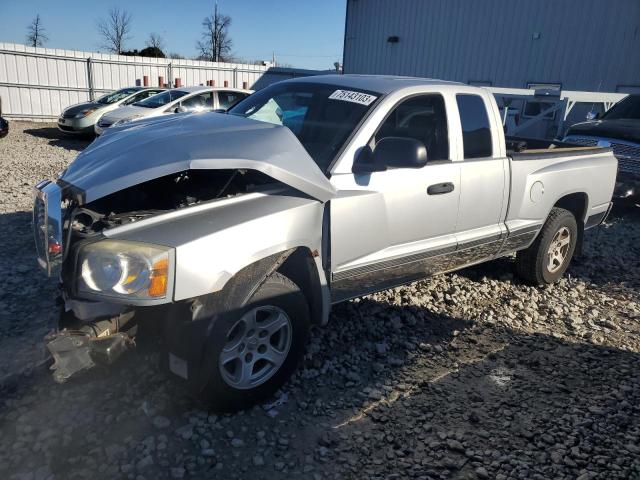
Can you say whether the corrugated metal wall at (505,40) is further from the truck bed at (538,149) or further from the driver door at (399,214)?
the driver door at (399,214)

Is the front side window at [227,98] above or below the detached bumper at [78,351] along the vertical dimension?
above

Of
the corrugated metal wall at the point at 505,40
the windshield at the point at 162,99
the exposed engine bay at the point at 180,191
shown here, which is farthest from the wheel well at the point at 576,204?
the corrugated metal wall at the point at 505,40

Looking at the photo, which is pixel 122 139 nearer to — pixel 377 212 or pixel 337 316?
pixel 377 212

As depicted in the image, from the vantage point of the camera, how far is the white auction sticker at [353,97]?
3519 mm

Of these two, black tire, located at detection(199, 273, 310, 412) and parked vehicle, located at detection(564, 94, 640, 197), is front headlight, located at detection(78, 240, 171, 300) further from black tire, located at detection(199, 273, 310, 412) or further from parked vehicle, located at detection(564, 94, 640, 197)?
parked vehicle, located at detection(564, 94, 640, 197)

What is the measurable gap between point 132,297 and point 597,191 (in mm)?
4760

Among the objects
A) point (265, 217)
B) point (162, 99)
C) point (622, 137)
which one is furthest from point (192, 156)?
point (162, 99)

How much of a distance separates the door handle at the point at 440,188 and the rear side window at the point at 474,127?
1.23ft

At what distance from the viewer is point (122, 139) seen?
313 centimetres

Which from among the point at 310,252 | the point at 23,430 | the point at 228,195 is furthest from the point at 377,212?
the point at 23,430

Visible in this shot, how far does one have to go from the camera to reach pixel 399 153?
10.5 feet

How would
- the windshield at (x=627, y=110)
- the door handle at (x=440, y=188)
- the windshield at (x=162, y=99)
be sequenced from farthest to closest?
the windshield at (x=162, y=99)
the windshield at (x=627, y=110)
the door handle at (x=440, y=188)

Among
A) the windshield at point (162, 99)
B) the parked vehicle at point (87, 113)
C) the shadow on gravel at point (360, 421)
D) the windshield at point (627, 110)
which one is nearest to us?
the shadow on gravel at point (360, 421)

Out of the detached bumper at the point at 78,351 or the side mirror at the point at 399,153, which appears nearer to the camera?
the detached bumper at the point at 78,351
